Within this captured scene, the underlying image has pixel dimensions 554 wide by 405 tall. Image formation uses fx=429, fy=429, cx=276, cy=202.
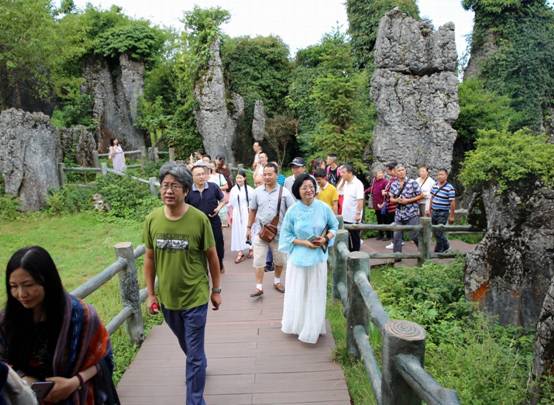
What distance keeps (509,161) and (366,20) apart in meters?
13.3

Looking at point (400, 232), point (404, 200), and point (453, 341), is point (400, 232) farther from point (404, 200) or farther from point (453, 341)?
point (453, 341)

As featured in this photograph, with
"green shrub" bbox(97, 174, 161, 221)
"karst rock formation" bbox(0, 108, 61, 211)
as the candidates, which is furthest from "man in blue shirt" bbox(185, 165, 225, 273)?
"karst rock formation" bbox(0, 108, 61, 211)

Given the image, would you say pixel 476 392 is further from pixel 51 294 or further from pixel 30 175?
pixel 30 175

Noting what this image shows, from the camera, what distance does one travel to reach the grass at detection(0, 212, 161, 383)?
7422mm

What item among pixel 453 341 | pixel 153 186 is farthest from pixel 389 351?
pixel 153 186

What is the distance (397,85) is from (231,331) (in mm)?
11777

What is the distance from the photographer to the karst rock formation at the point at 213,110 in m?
18.5

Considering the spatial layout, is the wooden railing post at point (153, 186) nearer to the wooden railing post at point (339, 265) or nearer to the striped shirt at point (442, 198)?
the striped shirt at point (442, 198)

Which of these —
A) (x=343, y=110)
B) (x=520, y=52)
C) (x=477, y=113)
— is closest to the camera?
(x=343, y=110)

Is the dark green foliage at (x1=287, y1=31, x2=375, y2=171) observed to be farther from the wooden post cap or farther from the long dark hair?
the long dark hair

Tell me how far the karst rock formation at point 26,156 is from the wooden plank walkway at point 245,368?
11.0 metres

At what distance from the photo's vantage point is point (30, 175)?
13555 mm

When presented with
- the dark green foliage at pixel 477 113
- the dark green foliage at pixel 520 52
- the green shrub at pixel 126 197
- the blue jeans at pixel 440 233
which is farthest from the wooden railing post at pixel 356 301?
the dark green foliage at pixel 520 52

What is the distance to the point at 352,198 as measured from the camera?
7.49 m
